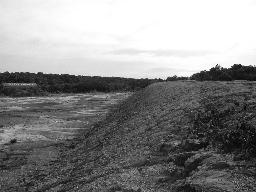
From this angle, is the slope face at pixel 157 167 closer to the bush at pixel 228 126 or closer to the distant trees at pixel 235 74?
the bush at pixel 228 126

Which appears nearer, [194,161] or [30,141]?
[194,161]

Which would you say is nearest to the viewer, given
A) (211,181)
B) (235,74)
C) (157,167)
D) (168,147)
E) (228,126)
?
(211,181)

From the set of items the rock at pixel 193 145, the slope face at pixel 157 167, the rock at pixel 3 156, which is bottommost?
the rock at pixel 3 156

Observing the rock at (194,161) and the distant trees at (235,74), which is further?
the distant trees at (235,74)

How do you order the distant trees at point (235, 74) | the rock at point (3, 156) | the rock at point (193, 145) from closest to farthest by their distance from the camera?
the rock at point (193, 145) < the rock at point (3, 156) < the distant trees at point (235, 74)

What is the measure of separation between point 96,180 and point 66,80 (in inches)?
4579

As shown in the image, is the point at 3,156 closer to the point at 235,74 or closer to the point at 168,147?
the point at 168,147

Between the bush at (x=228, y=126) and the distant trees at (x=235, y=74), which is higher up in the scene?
the distant trees at (x=235, y=74)

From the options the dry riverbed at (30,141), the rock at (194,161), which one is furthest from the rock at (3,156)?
the rock at (194,161)

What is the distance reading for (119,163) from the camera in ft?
43.5

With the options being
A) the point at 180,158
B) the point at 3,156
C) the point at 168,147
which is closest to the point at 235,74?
the point at 3,156

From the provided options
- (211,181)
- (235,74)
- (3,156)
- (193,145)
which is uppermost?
(235,74)

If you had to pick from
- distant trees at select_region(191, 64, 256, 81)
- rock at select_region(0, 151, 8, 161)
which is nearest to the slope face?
rock at select_region(0, 151, 8, 161)

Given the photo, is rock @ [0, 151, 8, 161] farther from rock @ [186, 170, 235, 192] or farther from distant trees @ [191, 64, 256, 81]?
distant trees @ [191, 64, 256, 81]
